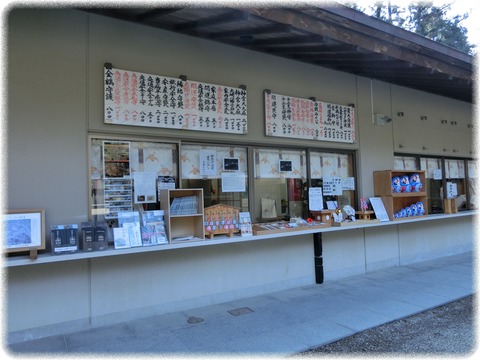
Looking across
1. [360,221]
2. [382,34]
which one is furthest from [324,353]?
[382,34]

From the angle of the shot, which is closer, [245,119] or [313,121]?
[245,119]

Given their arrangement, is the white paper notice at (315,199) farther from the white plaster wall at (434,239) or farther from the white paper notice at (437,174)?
the white paper notice at (437,174)

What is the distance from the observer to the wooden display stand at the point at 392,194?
21.9 feet

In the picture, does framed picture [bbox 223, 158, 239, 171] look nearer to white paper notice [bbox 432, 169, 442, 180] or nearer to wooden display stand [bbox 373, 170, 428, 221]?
wooden display stand [bbox 373, 170, 428, 221]

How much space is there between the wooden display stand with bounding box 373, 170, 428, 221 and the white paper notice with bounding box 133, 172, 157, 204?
436 cm

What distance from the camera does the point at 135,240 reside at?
13.6ft

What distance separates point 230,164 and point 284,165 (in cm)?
105

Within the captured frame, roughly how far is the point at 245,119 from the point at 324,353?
3.28m

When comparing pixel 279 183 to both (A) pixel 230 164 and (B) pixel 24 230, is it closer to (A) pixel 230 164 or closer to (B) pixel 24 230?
(A) pixel 230 164

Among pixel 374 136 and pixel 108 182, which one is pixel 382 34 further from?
pixel 108 182

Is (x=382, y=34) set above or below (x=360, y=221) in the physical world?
above

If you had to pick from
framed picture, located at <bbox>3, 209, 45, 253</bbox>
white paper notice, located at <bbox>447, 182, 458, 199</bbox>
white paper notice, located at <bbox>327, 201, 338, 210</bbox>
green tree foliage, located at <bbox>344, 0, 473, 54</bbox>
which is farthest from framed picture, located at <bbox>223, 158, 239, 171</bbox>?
green tree foliage, located at <bbox>344, 0, 473, 54</bbox>

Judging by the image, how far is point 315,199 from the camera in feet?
20.1

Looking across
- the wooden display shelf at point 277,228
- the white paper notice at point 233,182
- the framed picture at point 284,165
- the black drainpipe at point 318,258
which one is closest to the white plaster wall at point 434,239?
the black drainpipe at point 318,258
